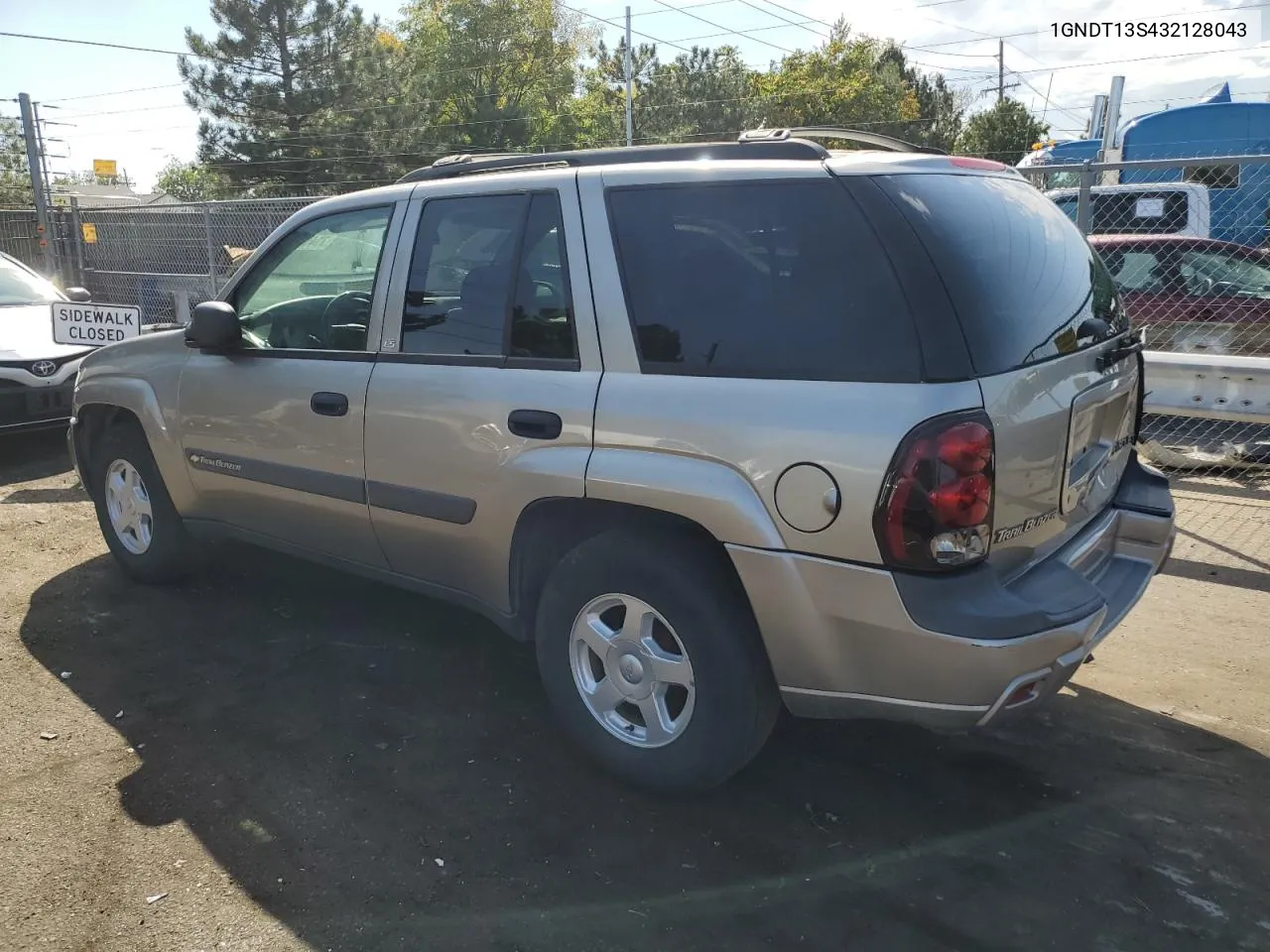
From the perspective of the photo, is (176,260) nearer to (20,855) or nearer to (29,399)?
(29,399)

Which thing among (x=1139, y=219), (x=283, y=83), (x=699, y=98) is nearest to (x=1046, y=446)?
(x=1139, y=219)

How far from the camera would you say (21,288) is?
877cm

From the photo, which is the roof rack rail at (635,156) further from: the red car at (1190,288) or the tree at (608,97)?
the tree at (608,97)

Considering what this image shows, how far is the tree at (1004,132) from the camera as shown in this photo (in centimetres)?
3738

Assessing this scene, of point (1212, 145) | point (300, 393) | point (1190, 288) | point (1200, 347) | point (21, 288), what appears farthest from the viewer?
point (1212, 145)

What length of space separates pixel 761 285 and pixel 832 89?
4571 cm

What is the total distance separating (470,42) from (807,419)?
57.4 meters

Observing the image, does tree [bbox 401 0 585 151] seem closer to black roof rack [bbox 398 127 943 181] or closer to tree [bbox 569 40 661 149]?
tree [bbox 569 40 661 149]

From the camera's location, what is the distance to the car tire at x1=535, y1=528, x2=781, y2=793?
2924mm

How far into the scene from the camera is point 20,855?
2.99 meters

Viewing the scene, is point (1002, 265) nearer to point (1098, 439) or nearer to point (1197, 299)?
point (1098, 439)

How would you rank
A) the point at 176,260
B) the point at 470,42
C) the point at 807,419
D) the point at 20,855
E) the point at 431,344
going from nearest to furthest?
1. the point at 807,419
2. the point at 20,855
3. the point at 431,344
4. the point at 176,260
5. the point at 470,42

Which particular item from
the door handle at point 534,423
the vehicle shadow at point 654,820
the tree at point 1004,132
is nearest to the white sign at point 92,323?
A: the vehicle shadow at point 654,820

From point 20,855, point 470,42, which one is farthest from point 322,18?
point 20,855
